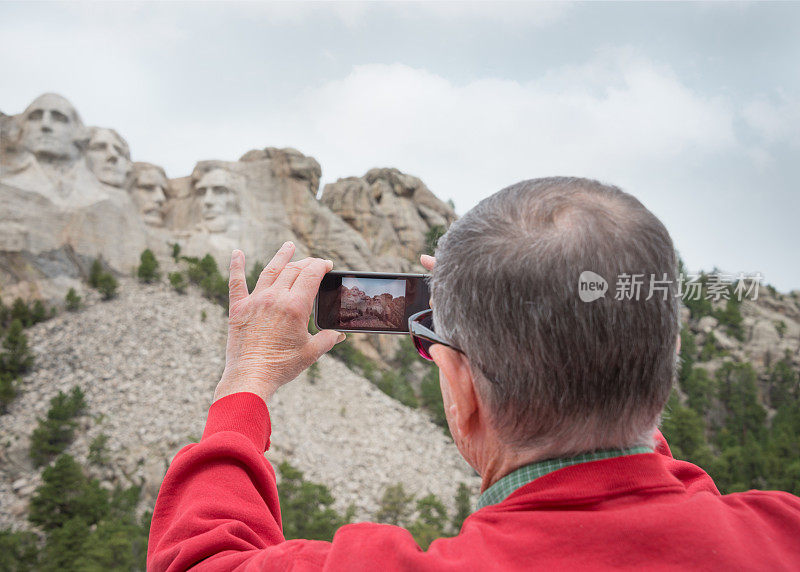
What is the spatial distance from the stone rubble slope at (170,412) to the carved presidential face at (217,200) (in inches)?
172

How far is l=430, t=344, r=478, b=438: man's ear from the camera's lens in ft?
2.49

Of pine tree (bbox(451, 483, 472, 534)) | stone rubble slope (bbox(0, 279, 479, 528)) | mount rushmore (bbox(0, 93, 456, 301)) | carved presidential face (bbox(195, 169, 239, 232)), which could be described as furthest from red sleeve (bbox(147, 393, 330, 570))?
carved presidential face (bbox(195, 169, 239, 232))

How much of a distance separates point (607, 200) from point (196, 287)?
22.1m

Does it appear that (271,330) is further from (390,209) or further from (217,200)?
(390,209)

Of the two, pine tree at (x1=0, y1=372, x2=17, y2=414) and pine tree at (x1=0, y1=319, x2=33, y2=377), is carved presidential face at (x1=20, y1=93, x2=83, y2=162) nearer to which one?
pine tree at (x1=0, y1=319, x2=33, y2=377)

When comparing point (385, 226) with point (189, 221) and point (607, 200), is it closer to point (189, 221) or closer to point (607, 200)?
point (189, 221)

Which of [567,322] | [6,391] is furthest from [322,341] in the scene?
[6,391]

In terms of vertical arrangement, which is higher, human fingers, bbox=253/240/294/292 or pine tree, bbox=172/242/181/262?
pine tree, bbox=172/242/181/262

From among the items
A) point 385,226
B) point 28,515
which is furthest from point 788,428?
point 28,515

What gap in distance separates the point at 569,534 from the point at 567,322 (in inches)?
9.7

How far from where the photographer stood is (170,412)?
46.2ft

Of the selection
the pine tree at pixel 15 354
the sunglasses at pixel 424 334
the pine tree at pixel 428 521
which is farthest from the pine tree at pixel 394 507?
the sunglasses at pixel 424 334

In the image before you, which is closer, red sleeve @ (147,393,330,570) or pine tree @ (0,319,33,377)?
red sleeve @ (147,393,330,570)

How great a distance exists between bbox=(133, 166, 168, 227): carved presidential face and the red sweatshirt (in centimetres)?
2513
